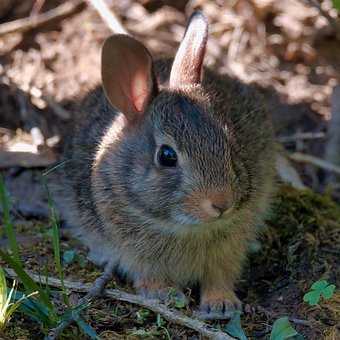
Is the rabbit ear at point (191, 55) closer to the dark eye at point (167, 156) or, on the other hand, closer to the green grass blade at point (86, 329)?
the dark eye at point (167, 156)

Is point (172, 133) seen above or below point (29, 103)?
above

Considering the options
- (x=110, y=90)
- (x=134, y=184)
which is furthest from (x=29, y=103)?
(x=134, y=184)

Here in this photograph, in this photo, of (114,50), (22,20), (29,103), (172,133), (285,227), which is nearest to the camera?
(172,133)

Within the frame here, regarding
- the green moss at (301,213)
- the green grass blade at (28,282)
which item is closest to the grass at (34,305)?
the green grass blade at (28,282)

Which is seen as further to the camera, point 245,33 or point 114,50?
point 245,33

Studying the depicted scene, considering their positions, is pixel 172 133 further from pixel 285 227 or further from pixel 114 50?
pixel 285 227

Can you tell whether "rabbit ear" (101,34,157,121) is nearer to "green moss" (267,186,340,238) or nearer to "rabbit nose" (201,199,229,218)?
"rabbit nose" (201,199,229,218)

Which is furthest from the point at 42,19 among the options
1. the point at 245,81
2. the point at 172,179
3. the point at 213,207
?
the point at 213,207
